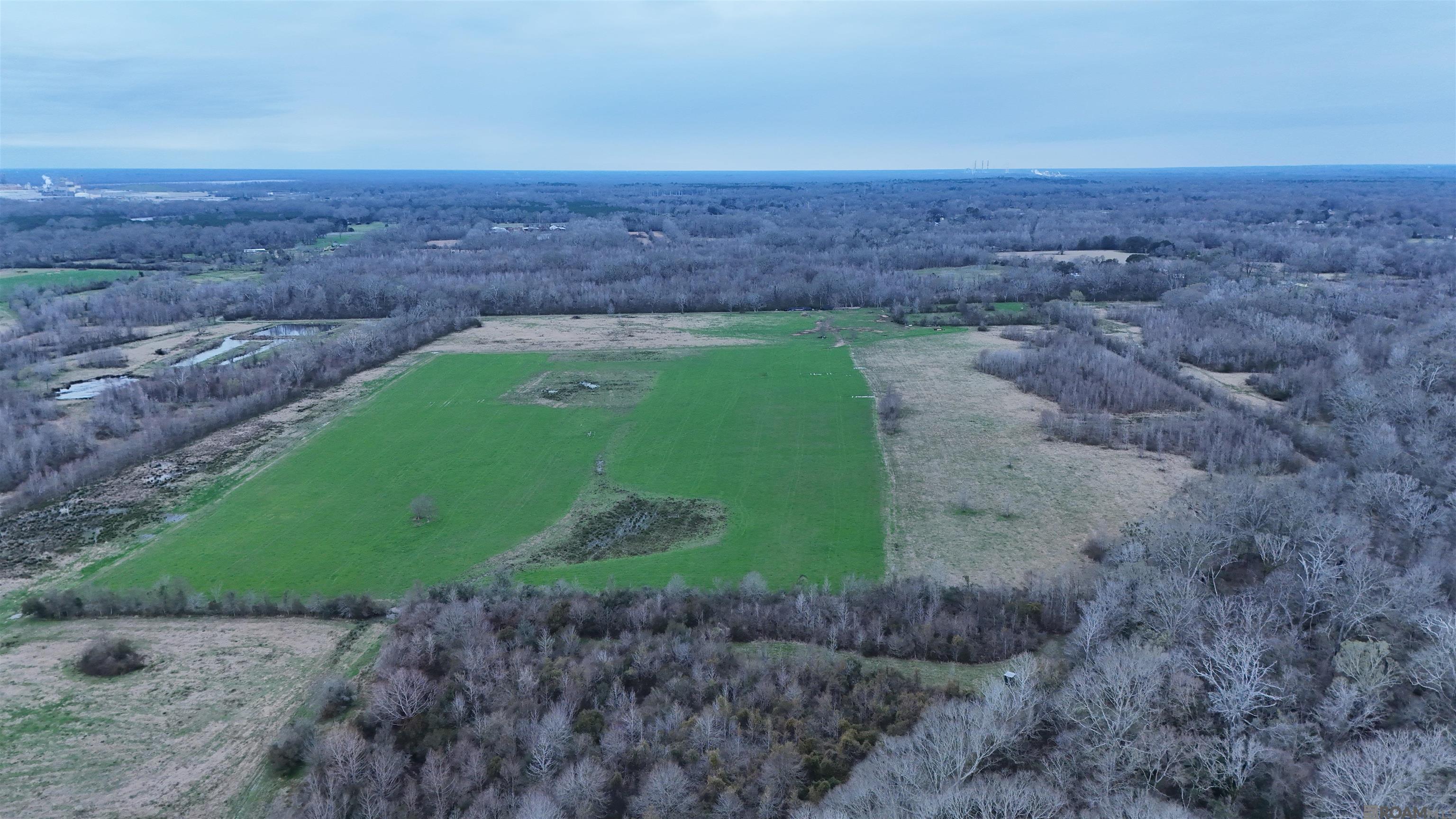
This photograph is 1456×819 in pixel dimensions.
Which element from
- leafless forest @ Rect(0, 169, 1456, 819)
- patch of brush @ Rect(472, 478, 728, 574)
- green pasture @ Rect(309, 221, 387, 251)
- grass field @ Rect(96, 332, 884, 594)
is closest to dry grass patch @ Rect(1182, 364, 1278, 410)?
leafless forest @ Rect(0, 169, 1456, 819)

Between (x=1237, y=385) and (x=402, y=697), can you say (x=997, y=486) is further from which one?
(x=402, y=697)

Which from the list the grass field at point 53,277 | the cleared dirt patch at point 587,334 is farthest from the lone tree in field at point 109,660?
the grass field at point 53,277

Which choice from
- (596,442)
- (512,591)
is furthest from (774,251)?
(512,591)

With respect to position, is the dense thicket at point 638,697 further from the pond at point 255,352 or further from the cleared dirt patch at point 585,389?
the pond at point 255,352

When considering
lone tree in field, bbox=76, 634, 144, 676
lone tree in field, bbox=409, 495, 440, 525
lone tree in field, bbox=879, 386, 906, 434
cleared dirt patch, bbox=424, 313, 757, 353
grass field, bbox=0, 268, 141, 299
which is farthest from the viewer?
grass field, bbox=0, 268, 141, 299

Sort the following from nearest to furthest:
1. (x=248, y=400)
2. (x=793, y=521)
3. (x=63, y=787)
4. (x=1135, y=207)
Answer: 1. (x=63, y=787)
2. (x=793, y=521)
3. (x=248, y=400)
4. (x=1135, y=207)

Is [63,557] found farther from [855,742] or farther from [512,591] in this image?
[855,742]

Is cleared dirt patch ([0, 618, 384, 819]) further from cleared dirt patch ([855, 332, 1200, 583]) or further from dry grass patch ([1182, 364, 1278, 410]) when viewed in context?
dry grass patch ([1182, 364, 1278, 410])
